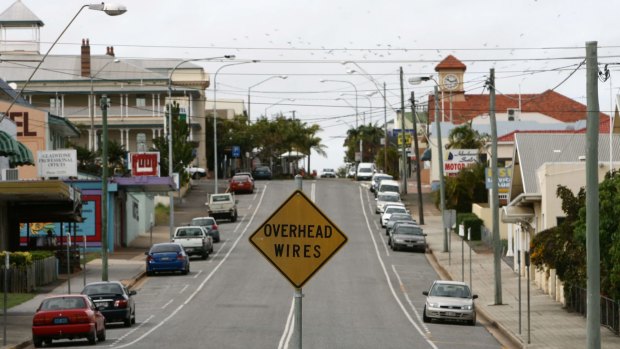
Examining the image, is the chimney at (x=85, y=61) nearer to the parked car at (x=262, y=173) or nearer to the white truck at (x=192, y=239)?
the parked car at (x=262, y=173)

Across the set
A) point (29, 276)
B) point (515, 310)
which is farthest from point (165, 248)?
point (515, 310)

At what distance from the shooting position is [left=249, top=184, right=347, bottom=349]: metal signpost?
557 inches

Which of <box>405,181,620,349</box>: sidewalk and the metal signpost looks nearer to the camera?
the metal signpost

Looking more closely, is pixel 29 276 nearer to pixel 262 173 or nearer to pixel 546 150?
pixel 546 150

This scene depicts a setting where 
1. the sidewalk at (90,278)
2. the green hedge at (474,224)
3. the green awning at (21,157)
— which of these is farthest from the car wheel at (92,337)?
the green hedge at (474,224)

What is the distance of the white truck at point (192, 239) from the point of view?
196 ft

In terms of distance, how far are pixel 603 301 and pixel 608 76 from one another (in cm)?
883

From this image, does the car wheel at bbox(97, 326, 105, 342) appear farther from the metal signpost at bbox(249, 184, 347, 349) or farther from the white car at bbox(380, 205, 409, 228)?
the white car at bbox(380, 205, 409, 228)

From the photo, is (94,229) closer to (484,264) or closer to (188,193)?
(484,264)

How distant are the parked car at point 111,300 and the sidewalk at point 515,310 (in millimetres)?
10171

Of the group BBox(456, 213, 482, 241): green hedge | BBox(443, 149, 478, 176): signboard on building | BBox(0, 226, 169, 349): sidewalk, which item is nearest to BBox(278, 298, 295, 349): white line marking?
BBox(0, 226, 169, 349): sidewalk

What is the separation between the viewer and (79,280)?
51.7 m

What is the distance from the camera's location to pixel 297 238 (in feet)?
46.5

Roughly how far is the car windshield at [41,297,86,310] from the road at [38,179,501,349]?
0.92 m
